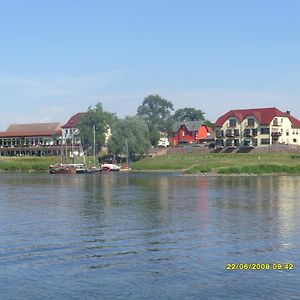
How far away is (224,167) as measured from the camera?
128000 millimetres

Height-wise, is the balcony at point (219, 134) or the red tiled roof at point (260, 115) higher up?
the red tiled roof at point (260, 115)

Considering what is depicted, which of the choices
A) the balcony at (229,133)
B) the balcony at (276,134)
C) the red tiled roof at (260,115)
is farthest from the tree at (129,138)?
the balcony at (276,134)

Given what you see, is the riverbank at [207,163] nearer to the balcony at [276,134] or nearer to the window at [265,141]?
the window at [265,141]

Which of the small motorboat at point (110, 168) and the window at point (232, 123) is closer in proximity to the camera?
the small motorboat at point (110, 168)

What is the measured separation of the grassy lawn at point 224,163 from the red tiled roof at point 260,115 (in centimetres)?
1753

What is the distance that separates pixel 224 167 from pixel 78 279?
104 m

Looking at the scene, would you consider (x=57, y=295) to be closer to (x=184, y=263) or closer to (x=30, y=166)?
(x=184, y=263)

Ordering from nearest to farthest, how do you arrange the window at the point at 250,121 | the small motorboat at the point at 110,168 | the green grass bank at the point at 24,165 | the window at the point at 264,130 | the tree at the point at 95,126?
1. the small motorboat at the point at 110,168
2. the window at the point at 264,130
3. the green grass bank at the point at 24,165
4. the window at the point at 250,121
5. the tree at the point at 95,126

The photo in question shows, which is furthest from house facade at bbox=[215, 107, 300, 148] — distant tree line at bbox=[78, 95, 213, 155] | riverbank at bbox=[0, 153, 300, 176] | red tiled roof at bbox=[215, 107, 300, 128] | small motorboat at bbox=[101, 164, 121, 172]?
small motorboat at bbox=[101, 164, 121, 172]

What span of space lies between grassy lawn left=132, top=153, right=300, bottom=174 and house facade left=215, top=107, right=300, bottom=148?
14.4 meters

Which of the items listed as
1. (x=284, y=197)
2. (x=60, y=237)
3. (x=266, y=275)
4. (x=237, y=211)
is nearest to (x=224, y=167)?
(x=284, y=197)

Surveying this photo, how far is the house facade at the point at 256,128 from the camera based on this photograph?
166375mm

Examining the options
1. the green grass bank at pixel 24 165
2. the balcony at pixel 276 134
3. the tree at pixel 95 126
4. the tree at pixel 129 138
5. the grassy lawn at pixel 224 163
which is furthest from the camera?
the tree at pixel 95 126

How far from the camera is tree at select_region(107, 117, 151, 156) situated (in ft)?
529
